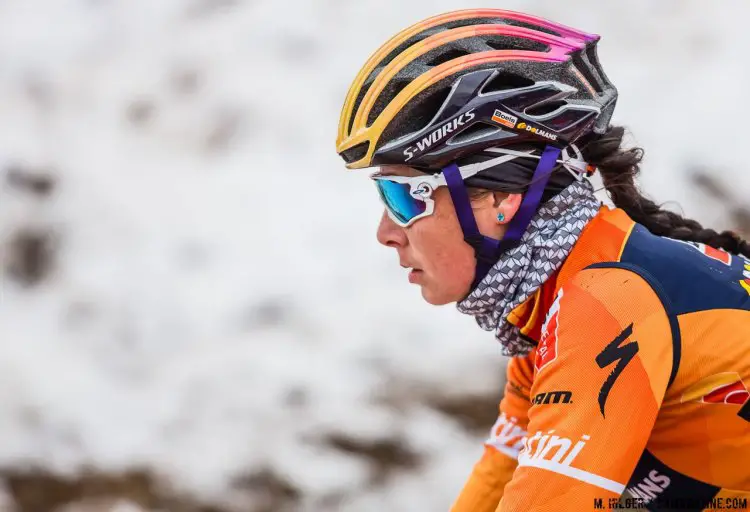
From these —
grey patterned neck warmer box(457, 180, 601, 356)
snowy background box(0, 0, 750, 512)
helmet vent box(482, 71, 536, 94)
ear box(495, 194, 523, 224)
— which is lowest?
grey patterned neck warmer box(457, 180, 601, 356)

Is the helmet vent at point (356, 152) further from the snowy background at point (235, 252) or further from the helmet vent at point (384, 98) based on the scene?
the snowy background at point (235, 252)

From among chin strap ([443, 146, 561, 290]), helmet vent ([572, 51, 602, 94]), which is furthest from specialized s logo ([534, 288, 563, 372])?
helmet vent ([572, 51, 602, 94])

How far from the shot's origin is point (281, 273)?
18.6 feet

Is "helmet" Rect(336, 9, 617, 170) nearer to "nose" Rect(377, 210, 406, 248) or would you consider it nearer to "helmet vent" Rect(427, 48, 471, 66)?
"helmet vent" Rect(427, 48, 471, 66)

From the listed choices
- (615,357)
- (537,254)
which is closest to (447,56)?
(537,254)

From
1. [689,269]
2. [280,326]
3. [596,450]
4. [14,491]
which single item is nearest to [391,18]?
[280,326]

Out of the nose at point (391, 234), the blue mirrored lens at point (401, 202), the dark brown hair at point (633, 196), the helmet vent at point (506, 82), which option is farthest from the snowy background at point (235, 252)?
the helmet vent at point (506, 82)

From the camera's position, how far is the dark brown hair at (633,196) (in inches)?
98.9

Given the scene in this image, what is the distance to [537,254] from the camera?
7.52 feet

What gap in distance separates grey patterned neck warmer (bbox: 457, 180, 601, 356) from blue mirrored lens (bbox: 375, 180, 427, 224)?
0.26m

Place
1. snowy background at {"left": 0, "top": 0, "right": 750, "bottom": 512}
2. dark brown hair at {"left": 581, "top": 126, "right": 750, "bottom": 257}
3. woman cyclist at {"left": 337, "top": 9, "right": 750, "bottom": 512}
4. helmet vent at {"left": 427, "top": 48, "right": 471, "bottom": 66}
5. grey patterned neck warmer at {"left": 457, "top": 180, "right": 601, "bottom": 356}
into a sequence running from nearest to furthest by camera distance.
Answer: woman cyclist at {"left": 337, "top": 9, "right": 750, "bottom": 512} < grey patterned neck warmer at {"left": 457, "top": 180, "right": 601, "bottom": 356} < helmet vent at {"left": 427, "top": 48, "right": 471, "bottom": 66} < dark brown hair at {"left": 581, "top": 126, "right": 750, "bottom": 257} < snowy background at {"left": 0, "top": 0, "right": 750, "bottom": 512}

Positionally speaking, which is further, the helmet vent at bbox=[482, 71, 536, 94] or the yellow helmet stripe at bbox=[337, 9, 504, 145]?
the yellow helmet stripe at bbox=[337, 9, 504, 145]

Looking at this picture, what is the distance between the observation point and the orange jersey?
1909 millimetres

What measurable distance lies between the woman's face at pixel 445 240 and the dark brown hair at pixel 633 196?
1.18 ft
